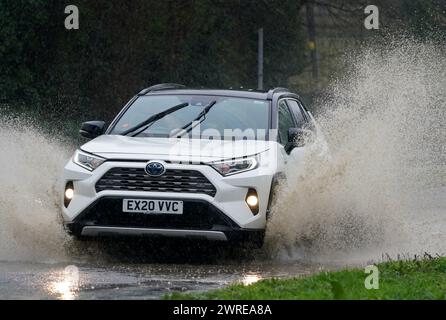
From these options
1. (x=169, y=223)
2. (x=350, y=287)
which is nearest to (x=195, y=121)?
(x=169, y=223)

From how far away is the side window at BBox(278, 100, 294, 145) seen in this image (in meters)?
13.4

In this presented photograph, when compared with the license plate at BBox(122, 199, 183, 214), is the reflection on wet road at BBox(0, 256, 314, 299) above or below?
below

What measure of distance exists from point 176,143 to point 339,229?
2.08 meters

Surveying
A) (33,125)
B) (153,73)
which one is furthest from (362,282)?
(153,73)

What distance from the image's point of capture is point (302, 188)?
42.6 ft

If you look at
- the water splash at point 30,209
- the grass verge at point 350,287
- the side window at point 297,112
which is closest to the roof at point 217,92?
the side window at point 297,112

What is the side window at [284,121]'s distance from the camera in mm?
13441

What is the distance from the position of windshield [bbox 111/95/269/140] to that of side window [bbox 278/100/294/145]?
21 centimetres

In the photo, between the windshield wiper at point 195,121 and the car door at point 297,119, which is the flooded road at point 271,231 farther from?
the windshield wiper at point 195,121

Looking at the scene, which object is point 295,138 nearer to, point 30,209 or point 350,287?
point 30,209

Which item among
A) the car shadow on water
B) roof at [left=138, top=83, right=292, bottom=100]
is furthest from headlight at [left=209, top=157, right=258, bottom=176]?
roof at [left=138, top=83, right=292, bottom=100]

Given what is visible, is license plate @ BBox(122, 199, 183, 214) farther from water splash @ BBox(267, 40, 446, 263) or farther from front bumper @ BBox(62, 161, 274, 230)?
water splash @ BBox(267, 40, 446, 263)

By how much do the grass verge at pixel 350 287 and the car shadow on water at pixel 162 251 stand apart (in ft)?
7.33

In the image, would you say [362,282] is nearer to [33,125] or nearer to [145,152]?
[145,152]
